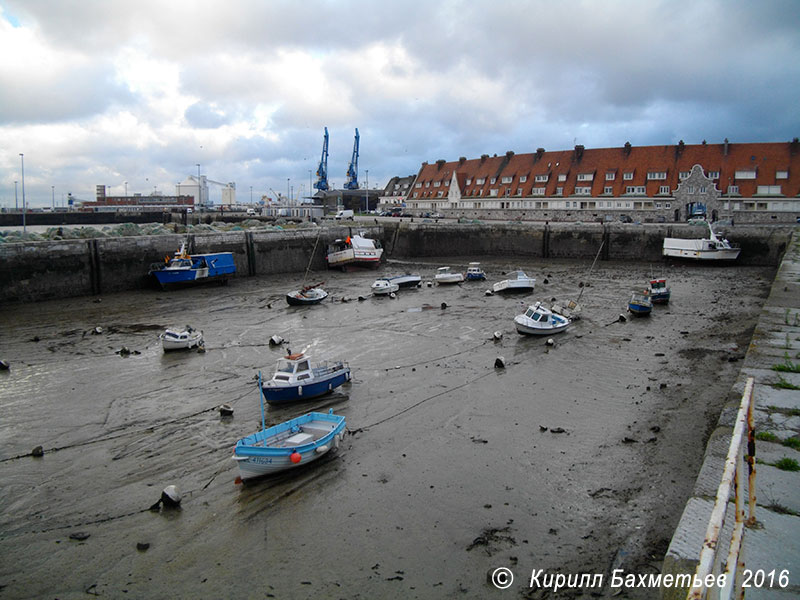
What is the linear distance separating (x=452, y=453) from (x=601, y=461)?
11.0 ft

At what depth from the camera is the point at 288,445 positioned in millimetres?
13305

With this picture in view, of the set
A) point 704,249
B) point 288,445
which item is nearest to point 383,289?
Answer: point 288,445

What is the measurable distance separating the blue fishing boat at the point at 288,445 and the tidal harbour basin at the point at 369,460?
0.35 metres

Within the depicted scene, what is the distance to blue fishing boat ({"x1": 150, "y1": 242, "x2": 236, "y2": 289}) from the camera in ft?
127

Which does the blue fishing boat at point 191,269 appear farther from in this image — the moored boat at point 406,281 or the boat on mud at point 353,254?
the moored boat at point 406,281

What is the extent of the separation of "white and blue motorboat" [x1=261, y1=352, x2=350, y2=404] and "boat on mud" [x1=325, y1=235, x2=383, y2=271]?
108ft

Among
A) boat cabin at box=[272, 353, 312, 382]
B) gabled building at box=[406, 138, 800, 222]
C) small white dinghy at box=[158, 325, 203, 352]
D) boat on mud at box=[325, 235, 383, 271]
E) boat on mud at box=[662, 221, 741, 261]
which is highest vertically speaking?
gabled building at box=[406, 138, 800, 222]

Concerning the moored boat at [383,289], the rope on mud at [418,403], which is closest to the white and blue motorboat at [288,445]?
the rope on mud at [418,403]

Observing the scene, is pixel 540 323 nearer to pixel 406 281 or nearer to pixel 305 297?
pixel 305 297

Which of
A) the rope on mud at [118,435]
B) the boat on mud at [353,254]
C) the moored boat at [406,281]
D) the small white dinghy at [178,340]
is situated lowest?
the rope on mud at [118,435]

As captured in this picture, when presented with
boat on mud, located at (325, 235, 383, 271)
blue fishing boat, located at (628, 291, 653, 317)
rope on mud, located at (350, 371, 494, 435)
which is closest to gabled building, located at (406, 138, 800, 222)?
boat on mud, located at (325, 235, 383, 271)

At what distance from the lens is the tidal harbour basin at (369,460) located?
962 centimetres

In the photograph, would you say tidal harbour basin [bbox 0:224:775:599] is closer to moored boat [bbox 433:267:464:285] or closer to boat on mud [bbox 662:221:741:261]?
moored boat [bbox 433:267:464:285]

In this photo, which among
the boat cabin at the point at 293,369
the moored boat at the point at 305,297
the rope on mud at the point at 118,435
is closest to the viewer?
the rope on mud at the point at 118,435
